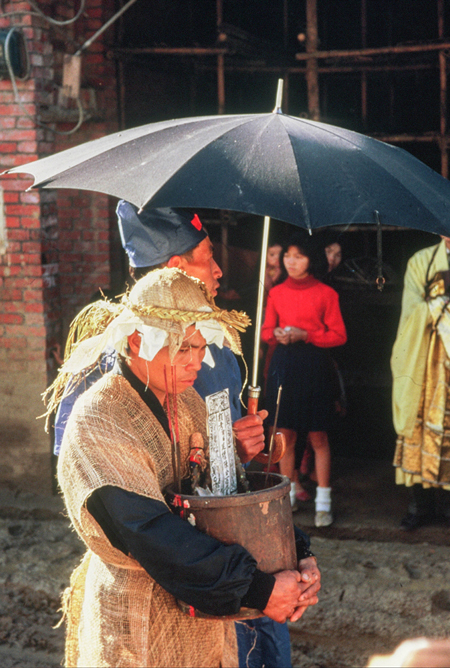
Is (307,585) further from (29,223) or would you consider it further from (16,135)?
(16,135)

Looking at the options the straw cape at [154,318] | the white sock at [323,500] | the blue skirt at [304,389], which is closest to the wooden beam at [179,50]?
the blue skirt at [304,389]

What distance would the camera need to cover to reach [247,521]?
182 centimetres

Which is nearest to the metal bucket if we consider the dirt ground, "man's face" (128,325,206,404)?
"man's face" (128,325,206,404)

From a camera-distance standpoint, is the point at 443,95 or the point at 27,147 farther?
the point at 443,95

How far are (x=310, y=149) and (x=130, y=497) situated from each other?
3.49 ft

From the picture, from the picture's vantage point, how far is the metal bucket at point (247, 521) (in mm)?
1799

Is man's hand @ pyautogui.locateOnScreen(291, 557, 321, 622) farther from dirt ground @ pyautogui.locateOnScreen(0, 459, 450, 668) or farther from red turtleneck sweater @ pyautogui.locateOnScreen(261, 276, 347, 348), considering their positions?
red turtleneck sweater @ pyautogui.locateOnScreen(261, 276, 347, 348)

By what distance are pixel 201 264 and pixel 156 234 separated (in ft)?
0.64

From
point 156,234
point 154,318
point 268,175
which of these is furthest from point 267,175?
point 156,234

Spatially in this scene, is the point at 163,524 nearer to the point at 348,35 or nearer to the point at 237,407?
the point at 237,407

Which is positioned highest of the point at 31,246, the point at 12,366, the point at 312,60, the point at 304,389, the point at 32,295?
the point at 312,60

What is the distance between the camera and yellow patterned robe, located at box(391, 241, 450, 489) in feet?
14.4

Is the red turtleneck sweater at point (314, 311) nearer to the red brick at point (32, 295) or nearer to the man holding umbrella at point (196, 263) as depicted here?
the red brick at point (32, 295)

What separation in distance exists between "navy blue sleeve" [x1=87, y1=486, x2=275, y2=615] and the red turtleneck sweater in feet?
9.63
